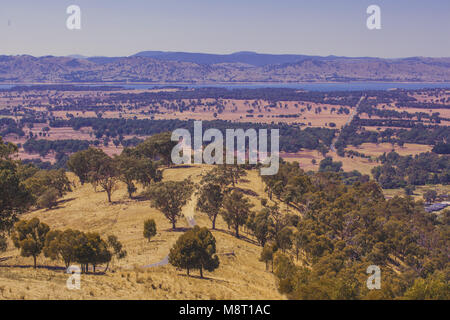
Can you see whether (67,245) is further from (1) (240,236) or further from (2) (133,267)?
(1) (240,236)

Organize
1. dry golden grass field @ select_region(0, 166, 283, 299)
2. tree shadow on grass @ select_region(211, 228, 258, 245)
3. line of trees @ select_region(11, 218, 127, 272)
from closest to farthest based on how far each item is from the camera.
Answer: dry golden grass field @ select_region(0, 166, 283, 299) < line of trees @ select_region(11, 218, 127, 272) < tree shadow on grass @ select_region(211, 228, 258, 245)

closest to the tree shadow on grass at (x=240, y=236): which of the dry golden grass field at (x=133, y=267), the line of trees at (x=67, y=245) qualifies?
the dry golden grass field at (x=133, y=267)

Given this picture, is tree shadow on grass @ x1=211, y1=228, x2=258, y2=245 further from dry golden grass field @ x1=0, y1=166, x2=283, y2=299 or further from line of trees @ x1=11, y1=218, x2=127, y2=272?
line of trees @ x1=11, y1=218, x2=127, y2=272

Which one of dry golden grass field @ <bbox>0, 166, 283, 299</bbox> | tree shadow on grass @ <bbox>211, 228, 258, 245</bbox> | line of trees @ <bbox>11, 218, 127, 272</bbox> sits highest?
line of trees @ <bbox>11, 218, 127, 272</bbox>

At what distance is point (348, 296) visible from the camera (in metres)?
27.6

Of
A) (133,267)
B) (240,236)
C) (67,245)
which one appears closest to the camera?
(67,245)

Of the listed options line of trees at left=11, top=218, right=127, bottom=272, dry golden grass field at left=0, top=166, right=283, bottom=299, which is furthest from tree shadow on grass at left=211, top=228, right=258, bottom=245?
line of trees at left=11, top=218, right=127, bottom=272

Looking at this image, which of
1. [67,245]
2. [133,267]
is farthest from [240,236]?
[67,245]

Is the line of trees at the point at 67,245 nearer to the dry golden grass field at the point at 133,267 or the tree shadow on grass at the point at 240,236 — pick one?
the dry golden grass field at the point at 133,267

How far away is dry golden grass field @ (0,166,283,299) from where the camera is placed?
25828 millimetres

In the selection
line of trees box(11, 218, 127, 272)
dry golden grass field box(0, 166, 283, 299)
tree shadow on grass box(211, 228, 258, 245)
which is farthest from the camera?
tree shadow on grass box(211, 228, 258, 245)

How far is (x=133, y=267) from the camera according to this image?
37.1m

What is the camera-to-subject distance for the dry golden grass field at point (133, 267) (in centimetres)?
2583
